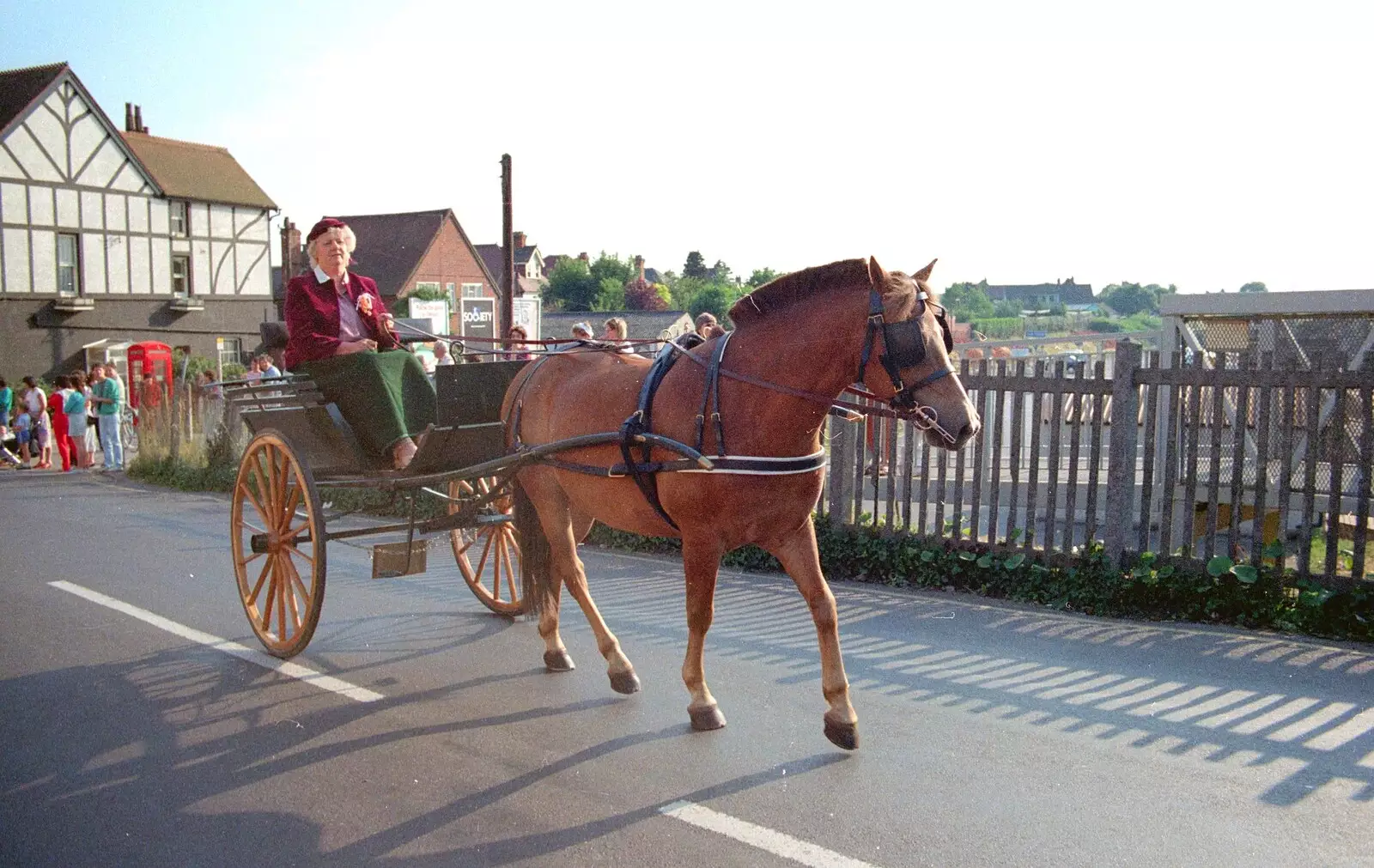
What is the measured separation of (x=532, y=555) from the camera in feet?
20.9

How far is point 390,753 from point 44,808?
138 cm

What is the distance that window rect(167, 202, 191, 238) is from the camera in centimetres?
3812

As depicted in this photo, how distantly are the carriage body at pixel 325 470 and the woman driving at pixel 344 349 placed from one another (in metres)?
0.10

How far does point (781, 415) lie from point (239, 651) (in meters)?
3.97

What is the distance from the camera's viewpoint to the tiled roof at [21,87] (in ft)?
106

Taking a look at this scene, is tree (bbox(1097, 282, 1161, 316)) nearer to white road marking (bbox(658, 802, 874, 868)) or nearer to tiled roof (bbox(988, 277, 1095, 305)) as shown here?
tiled roof (bbox(988, 277, 1095, 305))

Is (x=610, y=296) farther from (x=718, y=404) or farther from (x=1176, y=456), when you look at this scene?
(x=718, y=404)

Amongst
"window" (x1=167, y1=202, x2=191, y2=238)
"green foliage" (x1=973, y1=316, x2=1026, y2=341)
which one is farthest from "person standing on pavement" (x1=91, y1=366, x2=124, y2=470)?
"green foliage" (x1=973, y1=316, x2=1026, y2=341)

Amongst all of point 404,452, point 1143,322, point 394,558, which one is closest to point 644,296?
point 1143,322

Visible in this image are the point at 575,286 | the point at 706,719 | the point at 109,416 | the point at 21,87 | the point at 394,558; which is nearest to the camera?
the point at 706,719

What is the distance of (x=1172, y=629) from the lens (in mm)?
7203

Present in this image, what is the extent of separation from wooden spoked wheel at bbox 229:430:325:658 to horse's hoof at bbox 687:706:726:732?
221 centimetres

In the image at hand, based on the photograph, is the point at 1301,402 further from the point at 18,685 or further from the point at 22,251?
the point at 22,251

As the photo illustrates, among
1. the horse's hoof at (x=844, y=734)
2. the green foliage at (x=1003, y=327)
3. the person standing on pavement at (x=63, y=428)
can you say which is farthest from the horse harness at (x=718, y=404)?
the green foliage at (x=1003, y=327)
